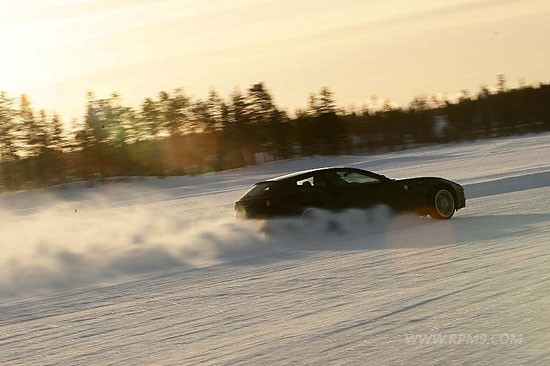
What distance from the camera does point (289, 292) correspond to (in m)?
8.96

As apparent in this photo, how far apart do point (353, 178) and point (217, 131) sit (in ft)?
225

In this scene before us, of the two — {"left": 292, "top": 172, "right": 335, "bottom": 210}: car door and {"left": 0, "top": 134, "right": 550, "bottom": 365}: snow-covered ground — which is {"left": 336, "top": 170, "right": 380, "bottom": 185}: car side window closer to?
{"left": 292, "top": 172, "right": 335, "bottom": 210}: car door

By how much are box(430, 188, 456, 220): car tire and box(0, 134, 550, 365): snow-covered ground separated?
1.10ft

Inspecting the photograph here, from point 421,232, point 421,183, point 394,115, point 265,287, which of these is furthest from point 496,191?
point 394,115

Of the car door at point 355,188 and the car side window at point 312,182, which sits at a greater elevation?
the car side window at point 312,182

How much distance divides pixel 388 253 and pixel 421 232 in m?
2.29

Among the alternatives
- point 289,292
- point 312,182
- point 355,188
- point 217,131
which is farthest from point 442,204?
point 217,131

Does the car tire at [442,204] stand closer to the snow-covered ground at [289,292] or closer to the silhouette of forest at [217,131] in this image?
the snow-covered ground at [289,292]

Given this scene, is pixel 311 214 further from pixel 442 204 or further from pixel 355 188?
pixel 442 204

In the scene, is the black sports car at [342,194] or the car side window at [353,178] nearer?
the black sports car at [342,194]

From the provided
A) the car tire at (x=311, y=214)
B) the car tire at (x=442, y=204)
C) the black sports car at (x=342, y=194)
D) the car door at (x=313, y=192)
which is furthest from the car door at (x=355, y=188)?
the car tire at (x=442, y=204)

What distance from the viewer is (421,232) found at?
13391mm

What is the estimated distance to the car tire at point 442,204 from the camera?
48.7 ft

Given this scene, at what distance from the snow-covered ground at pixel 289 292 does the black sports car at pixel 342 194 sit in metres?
0.24
